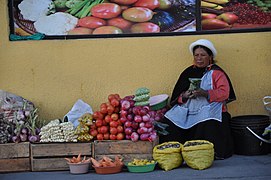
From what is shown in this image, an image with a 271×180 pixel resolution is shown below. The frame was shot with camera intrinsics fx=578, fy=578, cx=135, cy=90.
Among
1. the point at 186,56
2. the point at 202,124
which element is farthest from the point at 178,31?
the point at 202,124

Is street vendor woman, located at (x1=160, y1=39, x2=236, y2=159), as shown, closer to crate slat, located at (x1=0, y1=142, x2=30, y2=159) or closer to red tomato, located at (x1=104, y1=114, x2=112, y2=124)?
red tomato, located at (x1=104, y1=114, x2=112, y2=124)

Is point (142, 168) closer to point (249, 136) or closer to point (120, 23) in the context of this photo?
point (249, 136)

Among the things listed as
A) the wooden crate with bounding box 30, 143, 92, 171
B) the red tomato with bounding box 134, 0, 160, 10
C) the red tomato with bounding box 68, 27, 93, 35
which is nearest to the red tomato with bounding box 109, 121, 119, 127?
the wooden crate with bounding box 30, 143, 92, 171

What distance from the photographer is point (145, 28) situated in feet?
23.7

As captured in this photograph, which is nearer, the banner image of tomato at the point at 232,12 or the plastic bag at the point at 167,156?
the plastic bag at the point at 167,156

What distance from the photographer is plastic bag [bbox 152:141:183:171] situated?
6.09 meters

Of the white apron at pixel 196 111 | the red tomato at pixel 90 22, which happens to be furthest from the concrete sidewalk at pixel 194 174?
the red tomato at pixel 90 22

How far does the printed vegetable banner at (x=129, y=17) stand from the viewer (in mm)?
7188

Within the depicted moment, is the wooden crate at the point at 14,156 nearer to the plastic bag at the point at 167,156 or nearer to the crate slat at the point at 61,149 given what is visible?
the crate slat at the point at 61,149

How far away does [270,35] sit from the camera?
7.25 meters

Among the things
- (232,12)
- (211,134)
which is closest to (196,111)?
(211,134)

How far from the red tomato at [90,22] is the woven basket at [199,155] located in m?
2.05

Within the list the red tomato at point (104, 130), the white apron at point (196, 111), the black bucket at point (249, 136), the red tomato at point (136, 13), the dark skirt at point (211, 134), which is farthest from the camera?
the red tomato at point (136, 13)

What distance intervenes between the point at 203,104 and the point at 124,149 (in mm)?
1128
